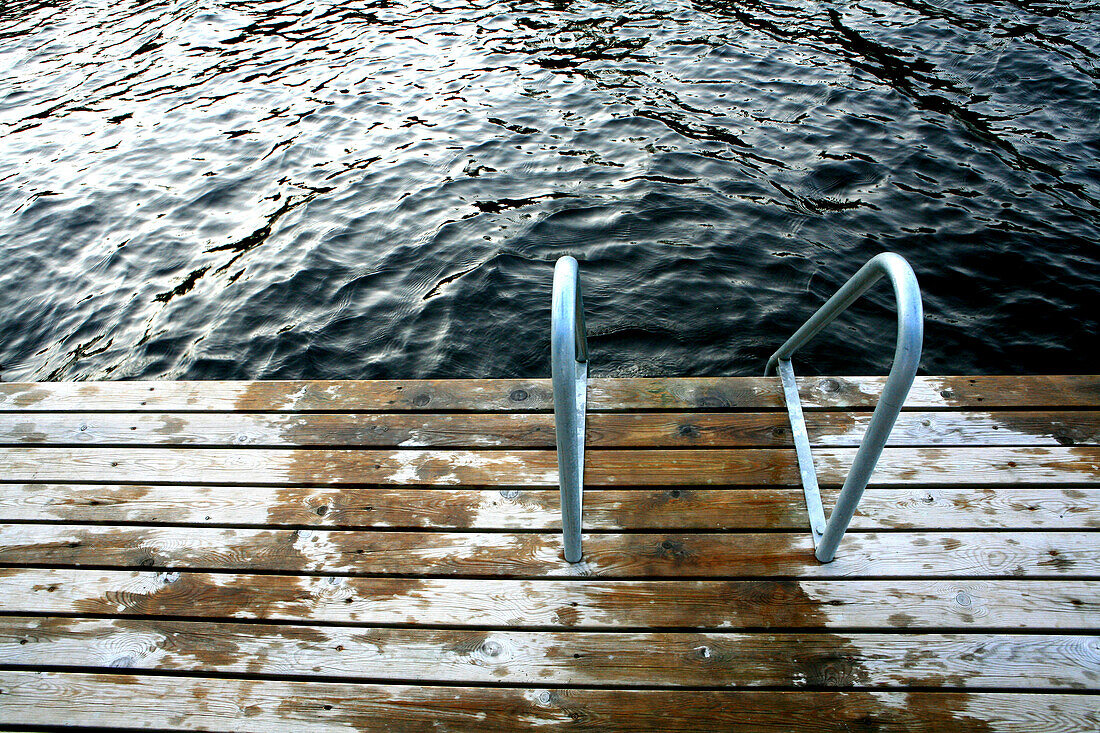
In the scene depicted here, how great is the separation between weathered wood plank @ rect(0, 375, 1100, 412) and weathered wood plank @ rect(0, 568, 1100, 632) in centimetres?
91

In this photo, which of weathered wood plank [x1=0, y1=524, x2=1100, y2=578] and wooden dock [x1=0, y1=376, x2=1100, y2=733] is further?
weathered wood plank [x1=0, y1=524, x2=1100, y2=578]

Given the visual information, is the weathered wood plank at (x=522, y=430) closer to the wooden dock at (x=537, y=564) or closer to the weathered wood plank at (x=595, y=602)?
the wooden dock at (x=537, y=564)

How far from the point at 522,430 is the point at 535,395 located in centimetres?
24

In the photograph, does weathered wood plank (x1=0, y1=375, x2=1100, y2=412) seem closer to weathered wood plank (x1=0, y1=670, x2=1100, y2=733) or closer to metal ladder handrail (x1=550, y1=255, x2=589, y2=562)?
metal ladder handrail (x1=550, y1=255, x2=589, y2=562)

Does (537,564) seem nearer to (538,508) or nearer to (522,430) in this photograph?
(538,508)

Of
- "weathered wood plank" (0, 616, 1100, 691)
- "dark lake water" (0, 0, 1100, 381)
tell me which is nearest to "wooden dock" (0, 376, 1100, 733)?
"weathered wood plank" (0, 616, 1100, 691)

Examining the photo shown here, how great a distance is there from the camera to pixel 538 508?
8.87ft

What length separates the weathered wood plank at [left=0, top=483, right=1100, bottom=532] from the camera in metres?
2.60

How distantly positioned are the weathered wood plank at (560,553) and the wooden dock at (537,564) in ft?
0.03

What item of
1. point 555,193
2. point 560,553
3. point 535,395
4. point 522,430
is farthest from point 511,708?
point 555,193

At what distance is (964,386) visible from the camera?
3.15m

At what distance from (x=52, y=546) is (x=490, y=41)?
8.41m

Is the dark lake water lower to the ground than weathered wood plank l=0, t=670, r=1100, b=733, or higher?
lower

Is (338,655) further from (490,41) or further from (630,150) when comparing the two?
(490,41)
